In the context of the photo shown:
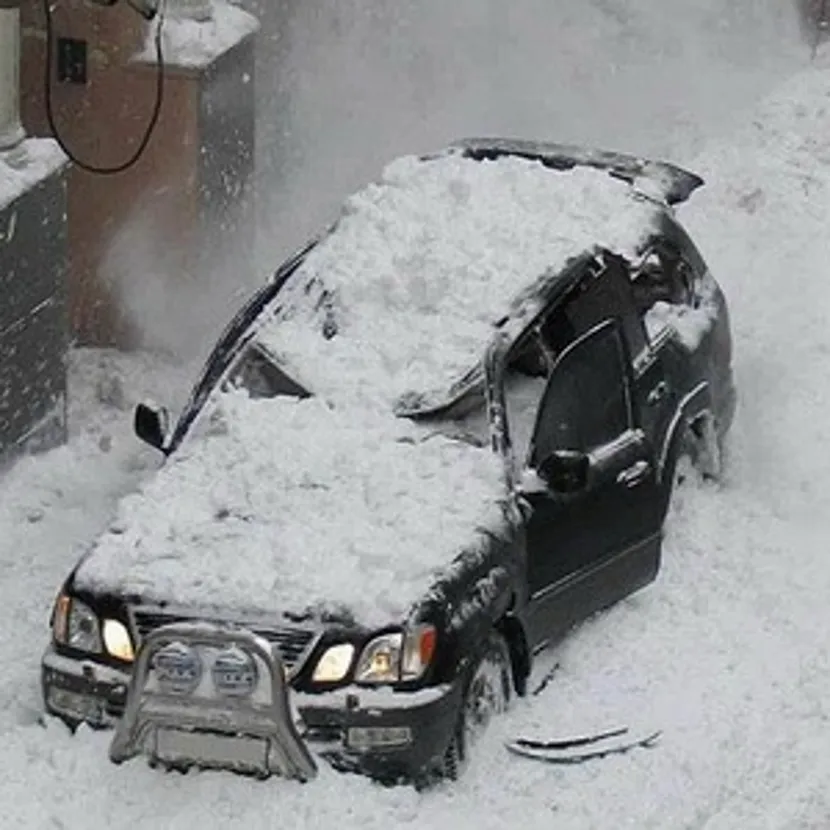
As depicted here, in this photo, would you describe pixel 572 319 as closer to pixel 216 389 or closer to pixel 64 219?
pixel 216 389

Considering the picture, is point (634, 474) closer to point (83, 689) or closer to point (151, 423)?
point (151, 423)

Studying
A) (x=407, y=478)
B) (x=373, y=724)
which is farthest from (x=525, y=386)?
(x=373, y=724)

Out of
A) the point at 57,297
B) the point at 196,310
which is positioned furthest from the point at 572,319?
the point at 196,310

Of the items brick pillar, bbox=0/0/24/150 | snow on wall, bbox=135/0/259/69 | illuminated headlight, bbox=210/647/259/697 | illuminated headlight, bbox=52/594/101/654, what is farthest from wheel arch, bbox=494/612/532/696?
snow on wall, bbox=135/0/259/69

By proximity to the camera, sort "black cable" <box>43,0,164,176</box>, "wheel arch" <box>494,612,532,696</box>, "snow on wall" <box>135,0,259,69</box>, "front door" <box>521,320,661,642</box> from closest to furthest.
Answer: "wheel arch" <box>494,612,532,696</box> → "front door" <box>521,320,661,642</box> → "black cable" <box>43,0,164,176</box> → "snow on wall" <box>135,0,259,69</box>

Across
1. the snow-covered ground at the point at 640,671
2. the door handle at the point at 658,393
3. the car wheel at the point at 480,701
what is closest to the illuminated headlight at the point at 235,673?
the snow-covered ground at the point at 640,671

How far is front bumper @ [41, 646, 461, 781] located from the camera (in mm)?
8781

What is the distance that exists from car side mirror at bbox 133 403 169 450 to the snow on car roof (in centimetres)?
56

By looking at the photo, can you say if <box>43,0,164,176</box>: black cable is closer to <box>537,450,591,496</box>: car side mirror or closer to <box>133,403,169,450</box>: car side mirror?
<box>133,403,169,450</box>: car side mirror

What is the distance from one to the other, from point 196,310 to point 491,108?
17.8 ft

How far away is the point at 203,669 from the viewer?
346 inches

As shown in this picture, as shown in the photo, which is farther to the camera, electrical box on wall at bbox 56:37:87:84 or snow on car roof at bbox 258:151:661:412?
electrical box on wall at bbox 56:37:87:84

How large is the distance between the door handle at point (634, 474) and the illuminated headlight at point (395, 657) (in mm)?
1818

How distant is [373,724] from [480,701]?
0.68m
